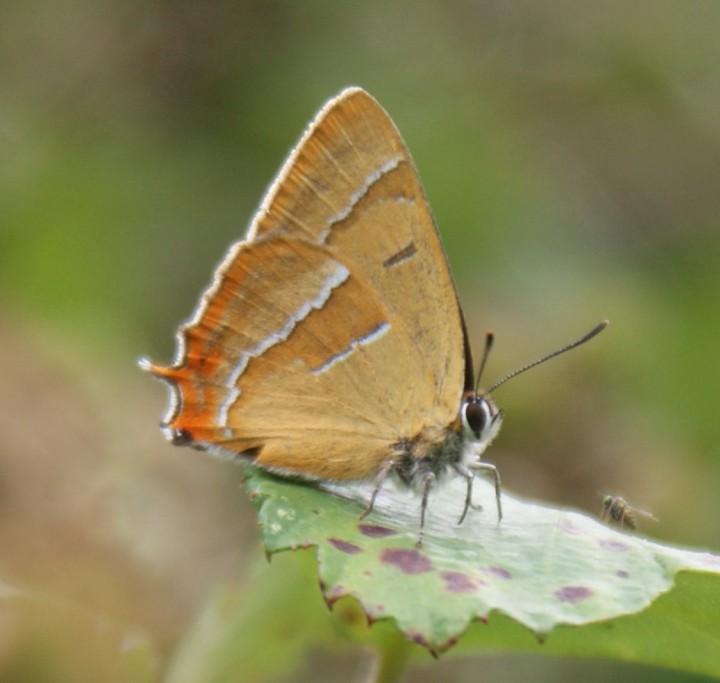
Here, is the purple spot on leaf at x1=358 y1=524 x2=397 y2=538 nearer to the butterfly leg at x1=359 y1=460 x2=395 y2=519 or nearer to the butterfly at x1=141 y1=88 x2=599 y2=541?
the butterfly leg at x1=359 y1=460 x2=395 y2=519

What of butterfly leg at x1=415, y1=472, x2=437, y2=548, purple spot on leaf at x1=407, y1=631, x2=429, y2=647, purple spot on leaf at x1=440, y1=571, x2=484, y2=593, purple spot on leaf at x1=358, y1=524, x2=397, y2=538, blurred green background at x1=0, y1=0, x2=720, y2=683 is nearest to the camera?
purple spot on leaf at x1=407, y1=631, x2=429, y2=647

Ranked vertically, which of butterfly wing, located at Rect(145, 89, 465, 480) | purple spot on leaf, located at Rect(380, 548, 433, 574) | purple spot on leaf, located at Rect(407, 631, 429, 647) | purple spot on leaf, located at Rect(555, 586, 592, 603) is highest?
butterfly wing, located at Rect(145, 89, 465, 480)

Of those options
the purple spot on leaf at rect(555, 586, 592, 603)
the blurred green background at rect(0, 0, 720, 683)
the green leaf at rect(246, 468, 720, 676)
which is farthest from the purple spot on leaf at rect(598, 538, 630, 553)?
the blurred green background at rect(0, 0, 720, 683)

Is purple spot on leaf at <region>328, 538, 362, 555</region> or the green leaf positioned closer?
the green leaf

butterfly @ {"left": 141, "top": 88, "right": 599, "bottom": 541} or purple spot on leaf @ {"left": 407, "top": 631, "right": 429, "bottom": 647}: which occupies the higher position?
butterfly @ {"left": 141, "top": 88, "right": 599, "bottom": 541}

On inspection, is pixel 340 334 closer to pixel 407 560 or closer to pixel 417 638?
pixel 407 560

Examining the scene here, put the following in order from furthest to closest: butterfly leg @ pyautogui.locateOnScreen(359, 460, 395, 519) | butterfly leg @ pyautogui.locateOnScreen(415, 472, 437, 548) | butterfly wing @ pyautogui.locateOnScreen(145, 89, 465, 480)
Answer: butterfly wing @ pyautogui.locateOnScreen(145, 89, 465, 480) < butterfly leg @ pyautogui.locateOnScreen(359, 460, 395, 519) < butterfly leg @ pyautogui.locateOnScreen(415, 472, 437, 548)

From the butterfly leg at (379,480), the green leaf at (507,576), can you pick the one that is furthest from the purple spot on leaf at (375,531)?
the butterfly leg at (379,480)
